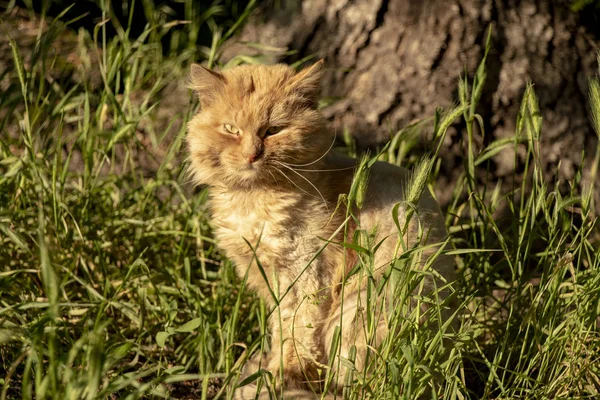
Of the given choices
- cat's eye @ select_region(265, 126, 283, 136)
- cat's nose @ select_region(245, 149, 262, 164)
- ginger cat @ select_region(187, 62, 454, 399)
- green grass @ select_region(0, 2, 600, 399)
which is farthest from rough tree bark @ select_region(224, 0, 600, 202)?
cat's nose @ select_region(245, 149, 262, 164)

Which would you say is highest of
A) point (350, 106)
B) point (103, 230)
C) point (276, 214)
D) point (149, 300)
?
point (350, 106)

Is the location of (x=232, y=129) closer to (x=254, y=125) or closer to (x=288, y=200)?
(x=254, y=125)

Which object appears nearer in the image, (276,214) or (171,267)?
(276,214)

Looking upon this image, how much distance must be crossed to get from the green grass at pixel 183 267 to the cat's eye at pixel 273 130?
53cm

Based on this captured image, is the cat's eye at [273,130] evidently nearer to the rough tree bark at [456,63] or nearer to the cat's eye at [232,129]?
the cat's eye at [232,129]

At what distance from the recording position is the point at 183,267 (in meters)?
2.73

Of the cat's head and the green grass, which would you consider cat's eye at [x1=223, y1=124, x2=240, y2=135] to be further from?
the green grass

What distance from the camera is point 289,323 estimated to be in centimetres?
225

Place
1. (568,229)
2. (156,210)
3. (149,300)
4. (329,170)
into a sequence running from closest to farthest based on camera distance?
(568,229), (329,170), (149,300), (156,210)

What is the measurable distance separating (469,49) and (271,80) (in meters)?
1.25

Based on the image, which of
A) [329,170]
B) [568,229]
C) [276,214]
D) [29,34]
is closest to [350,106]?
[329,170]

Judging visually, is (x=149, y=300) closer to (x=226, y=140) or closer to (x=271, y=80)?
(x=226, y=140)

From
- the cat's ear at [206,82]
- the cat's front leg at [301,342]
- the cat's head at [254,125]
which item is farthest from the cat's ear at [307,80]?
the cat's front leg at [301,342]

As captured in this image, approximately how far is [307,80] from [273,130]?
21 cm
